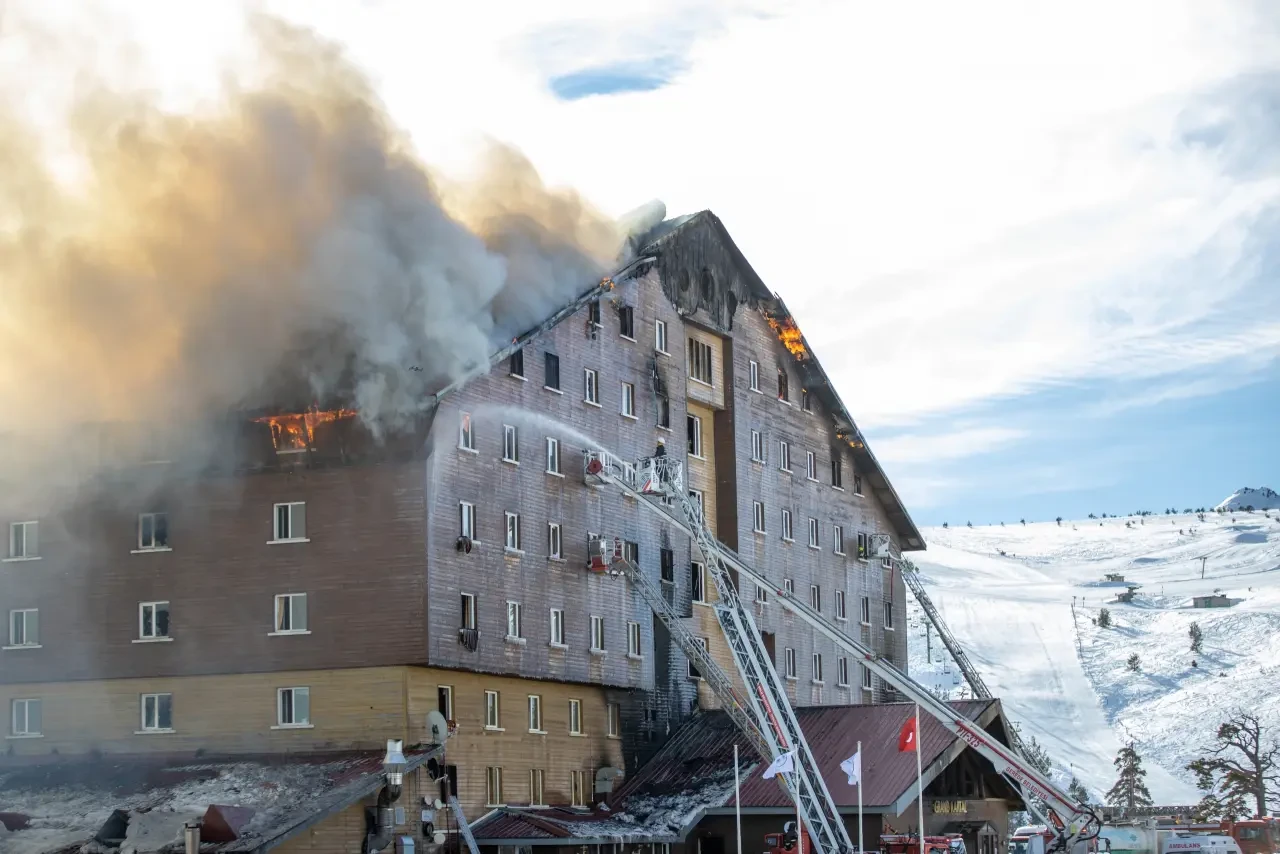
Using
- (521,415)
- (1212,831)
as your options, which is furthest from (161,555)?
(1212,831)

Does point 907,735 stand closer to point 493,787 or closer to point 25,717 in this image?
point 493,787

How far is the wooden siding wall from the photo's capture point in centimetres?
5462

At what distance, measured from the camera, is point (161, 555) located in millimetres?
56625

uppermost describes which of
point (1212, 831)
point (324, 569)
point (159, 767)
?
point (324, 569)

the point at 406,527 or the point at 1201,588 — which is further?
the point at 1201,588

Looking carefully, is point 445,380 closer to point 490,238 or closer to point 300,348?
point 300,348

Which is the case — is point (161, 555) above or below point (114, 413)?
below

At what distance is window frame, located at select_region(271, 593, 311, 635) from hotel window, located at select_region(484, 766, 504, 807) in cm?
734

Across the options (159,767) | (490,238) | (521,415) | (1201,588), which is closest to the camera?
(159,767)

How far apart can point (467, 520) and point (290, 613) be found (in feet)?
19.7

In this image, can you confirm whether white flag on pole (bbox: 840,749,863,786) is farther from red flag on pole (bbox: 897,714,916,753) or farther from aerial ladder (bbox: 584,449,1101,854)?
aerial ladder (bbox: 584,449,1101,854)

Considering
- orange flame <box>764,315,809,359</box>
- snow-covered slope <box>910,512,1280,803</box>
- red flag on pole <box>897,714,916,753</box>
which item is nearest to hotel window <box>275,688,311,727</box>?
red flag on pole <box>897,714,916,753</box>

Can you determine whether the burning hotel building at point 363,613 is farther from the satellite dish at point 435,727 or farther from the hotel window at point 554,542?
the satellite dish at point 435,727

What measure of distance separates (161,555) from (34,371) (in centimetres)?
689
